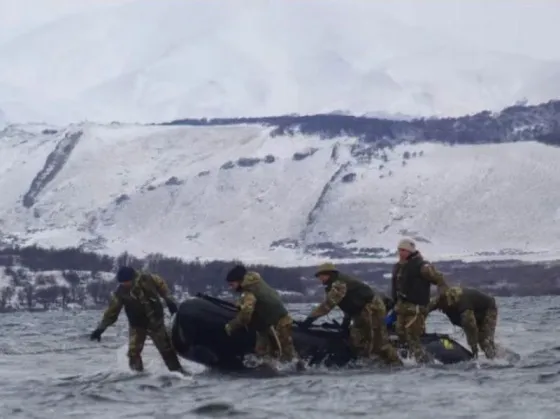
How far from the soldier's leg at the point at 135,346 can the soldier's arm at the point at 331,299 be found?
3.30m

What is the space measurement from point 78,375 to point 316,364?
5342mm

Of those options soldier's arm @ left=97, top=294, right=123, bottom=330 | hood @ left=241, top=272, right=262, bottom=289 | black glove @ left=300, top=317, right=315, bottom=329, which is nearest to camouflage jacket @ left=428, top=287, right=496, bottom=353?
black glove @ left=300, top=317, right=315, bottom=329

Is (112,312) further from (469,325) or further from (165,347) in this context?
(469,325)

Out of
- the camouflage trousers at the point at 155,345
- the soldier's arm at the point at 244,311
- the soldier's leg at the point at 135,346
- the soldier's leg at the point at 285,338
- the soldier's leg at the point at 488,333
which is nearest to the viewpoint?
the soldier's arm at the point at 244,311

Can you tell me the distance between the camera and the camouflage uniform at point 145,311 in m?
27.2

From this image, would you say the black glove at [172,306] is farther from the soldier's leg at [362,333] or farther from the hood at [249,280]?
the soldier's leg at [362,333]

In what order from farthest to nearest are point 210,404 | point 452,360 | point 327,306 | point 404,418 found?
point 452,360 < point 327,306 < point 210,404 < point 404,418

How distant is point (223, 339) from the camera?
27766 mm

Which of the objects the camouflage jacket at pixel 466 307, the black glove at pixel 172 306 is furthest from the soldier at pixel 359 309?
the black glove at pixel 172 306

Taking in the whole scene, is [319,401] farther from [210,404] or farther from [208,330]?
[208,330]

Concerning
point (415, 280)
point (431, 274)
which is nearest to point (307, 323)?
point (415, 280)

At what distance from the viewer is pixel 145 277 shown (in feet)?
89.6

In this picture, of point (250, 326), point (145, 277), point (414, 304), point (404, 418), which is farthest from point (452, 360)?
point (404, 418)

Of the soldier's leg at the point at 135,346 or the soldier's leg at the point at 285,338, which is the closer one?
the soldier's leg at the point at 285,338
